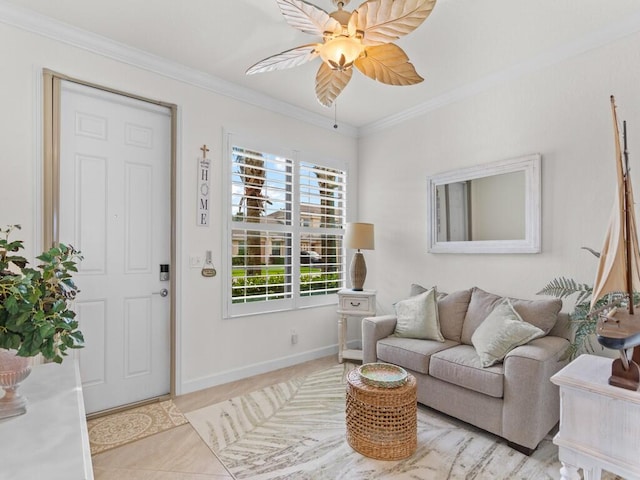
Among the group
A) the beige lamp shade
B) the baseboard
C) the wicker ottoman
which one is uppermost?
the beige lamp shade

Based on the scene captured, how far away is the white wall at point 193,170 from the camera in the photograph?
2236 millimetres

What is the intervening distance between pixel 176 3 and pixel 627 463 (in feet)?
10.6

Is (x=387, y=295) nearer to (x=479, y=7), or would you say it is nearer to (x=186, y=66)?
(x=479, y=7)

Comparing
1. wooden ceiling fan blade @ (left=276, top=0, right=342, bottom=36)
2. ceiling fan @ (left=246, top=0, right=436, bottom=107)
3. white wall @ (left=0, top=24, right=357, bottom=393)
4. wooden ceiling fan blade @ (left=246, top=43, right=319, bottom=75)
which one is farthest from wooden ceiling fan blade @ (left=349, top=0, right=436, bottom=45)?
white wall @ (left=0, top=24, right=357, bottom=393)

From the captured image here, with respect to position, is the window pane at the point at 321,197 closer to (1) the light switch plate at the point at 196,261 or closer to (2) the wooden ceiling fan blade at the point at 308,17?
(1) the light switch plate at the point at 196,261

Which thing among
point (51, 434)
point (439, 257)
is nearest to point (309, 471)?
point (51, 434)

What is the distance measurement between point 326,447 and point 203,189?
2.22 m

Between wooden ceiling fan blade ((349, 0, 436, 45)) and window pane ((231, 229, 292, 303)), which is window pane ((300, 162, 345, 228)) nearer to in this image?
window pane ((231, 229, 292, 303))

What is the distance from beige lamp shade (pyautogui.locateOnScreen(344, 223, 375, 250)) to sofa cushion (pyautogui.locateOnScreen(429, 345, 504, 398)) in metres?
1.35

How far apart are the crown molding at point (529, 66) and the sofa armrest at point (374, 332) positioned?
2156mm

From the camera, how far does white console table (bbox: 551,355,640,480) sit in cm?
135

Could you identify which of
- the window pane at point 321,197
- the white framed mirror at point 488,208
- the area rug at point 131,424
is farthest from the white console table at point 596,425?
the window pane at point 321,197

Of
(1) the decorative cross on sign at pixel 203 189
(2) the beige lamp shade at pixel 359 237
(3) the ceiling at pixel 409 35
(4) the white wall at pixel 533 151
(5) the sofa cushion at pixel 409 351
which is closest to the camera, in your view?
(3) the ceiling at pixel 409 35

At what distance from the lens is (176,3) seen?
2139 millimetres
